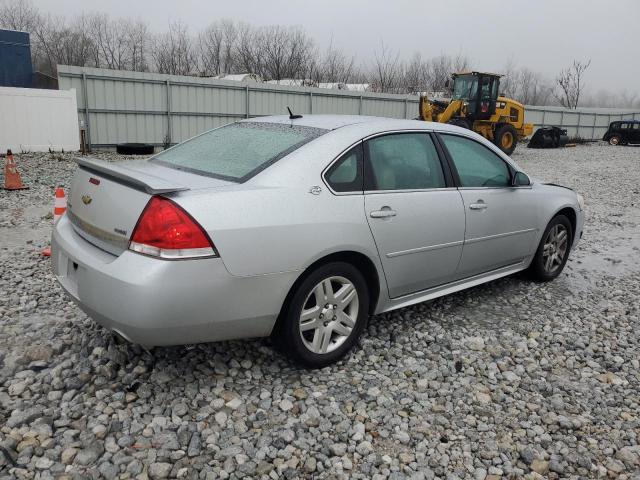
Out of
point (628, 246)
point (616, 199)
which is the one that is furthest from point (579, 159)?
point (628, 246)

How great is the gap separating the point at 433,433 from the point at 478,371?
30.7 inches

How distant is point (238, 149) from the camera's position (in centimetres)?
331

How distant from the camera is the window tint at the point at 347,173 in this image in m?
3.07

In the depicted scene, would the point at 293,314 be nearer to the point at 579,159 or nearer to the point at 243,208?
the point at 243,208

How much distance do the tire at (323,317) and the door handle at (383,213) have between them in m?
0.35

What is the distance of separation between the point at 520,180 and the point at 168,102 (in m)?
15.4

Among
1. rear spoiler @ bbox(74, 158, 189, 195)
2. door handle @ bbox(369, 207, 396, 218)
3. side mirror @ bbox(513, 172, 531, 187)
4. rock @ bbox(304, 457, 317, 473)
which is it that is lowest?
rock @ bbox(304, 457, 317, 473)

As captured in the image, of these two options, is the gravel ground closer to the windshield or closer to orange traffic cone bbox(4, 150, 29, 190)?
orange traffic cone bbox(4, 150, 29, 190)

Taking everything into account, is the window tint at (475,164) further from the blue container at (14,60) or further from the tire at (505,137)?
the blue container at (14,60)

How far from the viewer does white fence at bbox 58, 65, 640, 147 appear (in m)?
15.9

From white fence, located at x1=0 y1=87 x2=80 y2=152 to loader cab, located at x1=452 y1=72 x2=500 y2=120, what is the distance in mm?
13542

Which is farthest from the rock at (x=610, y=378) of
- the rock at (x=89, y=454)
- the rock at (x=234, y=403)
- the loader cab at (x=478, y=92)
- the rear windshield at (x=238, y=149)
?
the loader cab at (x=478, y=92)

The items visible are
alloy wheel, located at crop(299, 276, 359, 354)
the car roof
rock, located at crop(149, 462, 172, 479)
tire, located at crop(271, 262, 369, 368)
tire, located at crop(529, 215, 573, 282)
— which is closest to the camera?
rock, located at crop(149, 462, 172, 479)

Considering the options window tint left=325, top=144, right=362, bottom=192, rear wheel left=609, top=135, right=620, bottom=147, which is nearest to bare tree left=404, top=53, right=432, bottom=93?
rear wheel left=609, top=135, right=620, bottom=147
